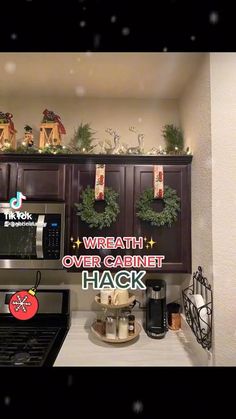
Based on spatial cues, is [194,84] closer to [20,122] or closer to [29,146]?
[29,146]

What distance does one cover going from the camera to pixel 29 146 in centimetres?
167

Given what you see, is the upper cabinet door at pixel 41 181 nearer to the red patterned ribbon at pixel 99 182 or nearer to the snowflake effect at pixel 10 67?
the red patterned ribbon at pixel 99 182

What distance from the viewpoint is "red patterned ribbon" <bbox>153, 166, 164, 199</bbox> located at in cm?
156

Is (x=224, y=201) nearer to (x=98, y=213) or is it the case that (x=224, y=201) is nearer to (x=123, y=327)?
(x=98, y=213)

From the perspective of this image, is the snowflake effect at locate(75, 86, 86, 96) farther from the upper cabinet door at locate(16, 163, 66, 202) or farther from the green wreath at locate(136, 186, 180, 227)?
the green wreath at locate(136, 186, 180, 227)

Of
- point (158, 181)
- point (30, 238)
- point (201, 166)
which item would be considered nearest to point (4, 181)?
point (30, 238)

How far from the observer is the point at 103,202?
159 cm
